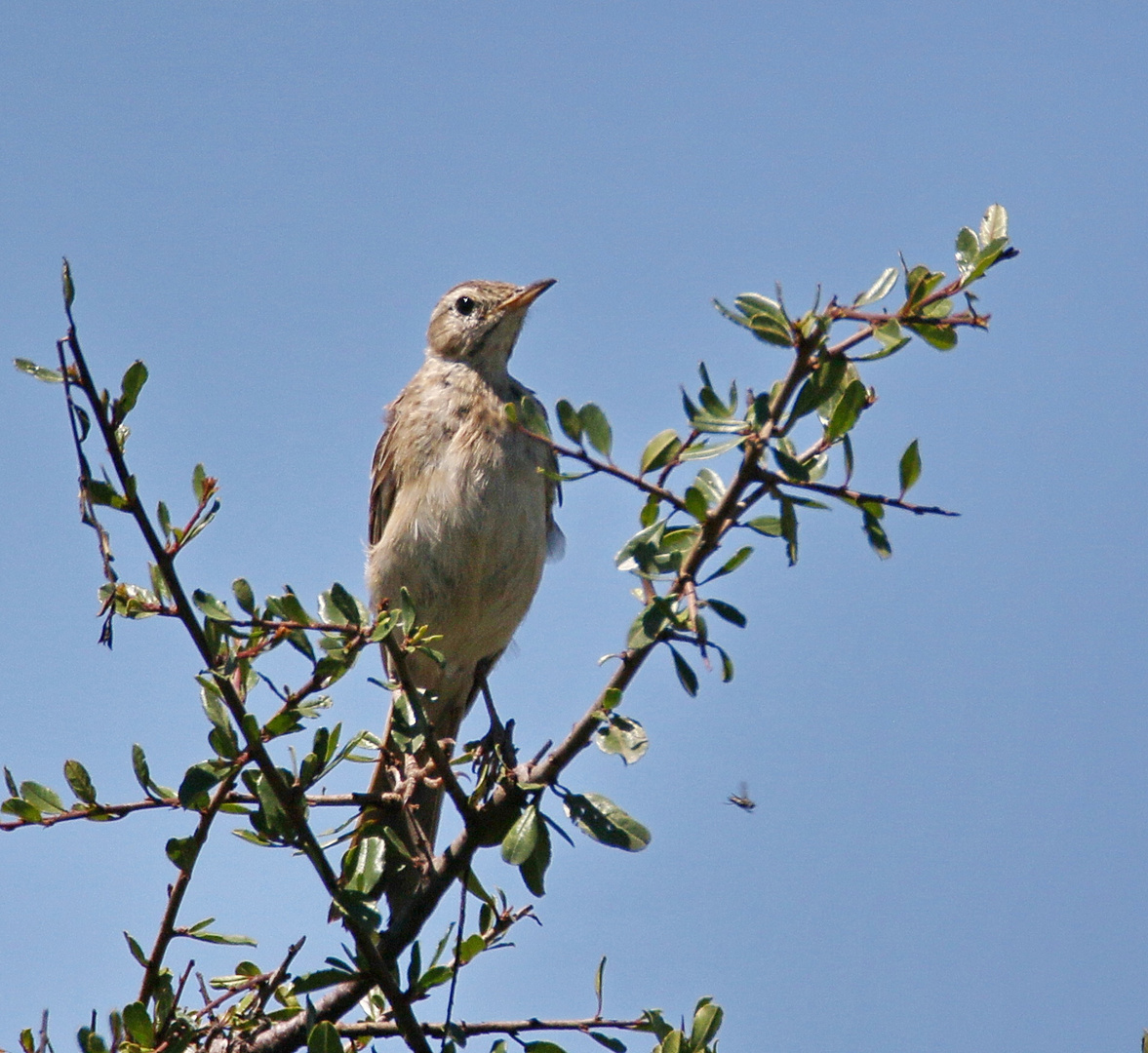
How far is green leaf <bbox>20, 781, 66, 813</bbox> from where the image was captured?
10.6ft

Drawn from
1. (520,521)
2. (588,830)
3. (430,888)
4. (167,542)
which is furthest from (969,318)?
(520,521)

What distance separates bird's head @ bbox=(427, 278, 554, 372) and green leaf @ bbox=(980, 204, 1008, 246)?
4.09m

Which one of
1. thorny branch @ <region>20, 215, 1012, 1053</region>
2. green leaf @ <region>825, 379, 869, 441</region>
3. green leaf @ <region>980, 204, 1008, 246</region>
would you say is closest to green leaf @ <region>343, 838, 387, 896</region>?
thorny branch @ <region>20, 215, 1012, 1053</region>

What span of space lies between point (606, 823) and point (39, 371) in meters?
1.76

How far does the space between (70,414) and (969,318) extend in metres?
1.90

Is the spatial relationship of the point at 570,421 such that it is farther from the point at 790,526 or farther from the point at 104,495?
the point at 104,495

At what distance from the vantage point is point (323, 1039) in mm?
3041

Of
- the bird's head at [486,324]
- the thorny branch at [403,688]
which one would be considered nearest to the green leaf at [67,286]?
the thorny branch at [403,688]

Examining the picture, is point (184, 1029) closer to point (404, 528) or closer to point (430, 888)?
point (430, 888)

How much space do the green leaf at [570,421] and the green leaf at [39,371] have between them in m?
1.11

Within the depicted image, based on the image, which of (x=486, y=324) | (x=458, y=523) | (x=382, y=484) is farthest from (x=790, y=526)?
(x=486, y=324)

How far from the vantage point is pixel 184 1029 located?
3221 millimetres

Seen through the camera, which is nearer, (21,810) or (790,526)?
(790,526)

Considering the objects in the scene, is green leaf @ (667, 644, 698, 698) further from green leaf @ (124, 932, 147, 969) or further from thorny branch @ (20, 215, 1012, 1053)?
green leaf @ (124, 932, 147, 969)
